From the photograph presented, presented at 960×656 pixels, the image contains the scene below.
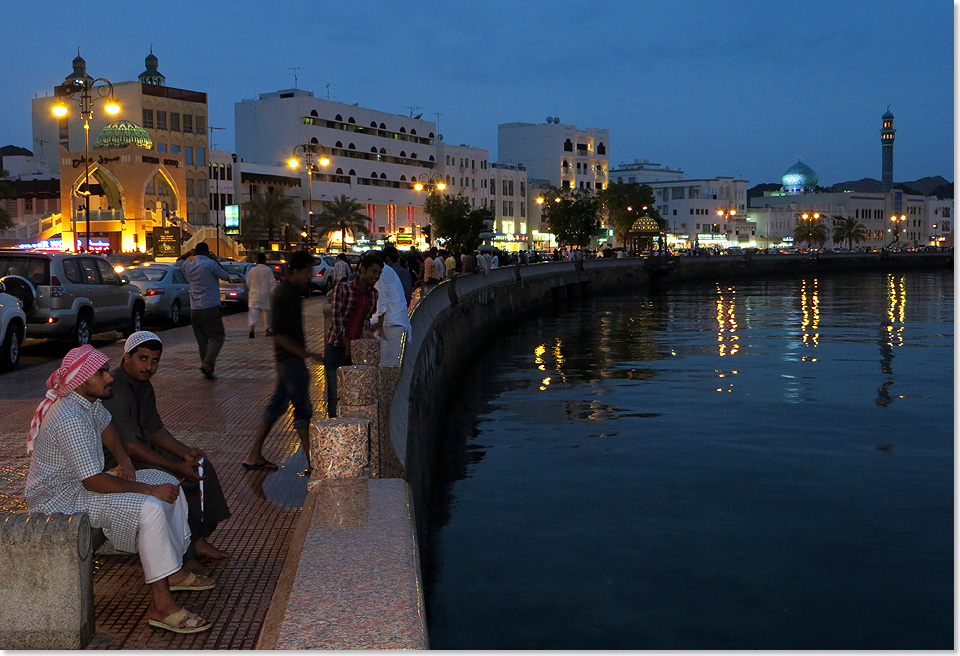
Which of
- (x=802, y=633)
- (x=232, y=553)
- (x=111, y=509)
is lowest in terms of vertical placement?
(x=802, y=633)

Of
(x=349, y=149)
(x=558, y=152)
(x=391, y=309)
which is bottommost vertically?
(x=391, y=309)

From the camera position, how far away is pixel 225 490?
26.0 feet

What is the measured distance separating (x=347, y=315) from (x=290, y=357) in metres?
1.21

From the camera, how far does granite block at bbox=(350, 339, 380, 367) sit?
28.2 ft

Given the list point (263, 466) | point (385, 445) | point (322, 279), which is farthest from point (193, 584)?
point (322, 279)

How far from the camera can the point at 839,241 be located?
513 ft

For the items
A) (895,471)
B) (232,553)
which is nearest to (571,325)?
(895,471)

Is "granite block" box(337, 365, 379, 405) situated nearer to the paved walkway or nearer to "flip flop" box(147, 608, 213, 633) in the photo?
the paved walkway

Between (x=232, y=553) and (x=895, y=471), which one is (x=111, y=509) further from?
(x=895, y=471)

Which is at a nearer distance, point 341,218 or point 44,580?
point 44,580

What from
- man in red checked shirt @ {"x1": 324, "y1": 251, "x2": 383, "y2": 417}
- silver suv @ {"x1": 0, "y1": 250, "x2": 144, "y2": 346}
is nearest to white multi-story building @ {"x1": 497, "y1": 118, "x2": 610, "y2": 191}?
silver suv @ {"x1": 0, "y1": 250, "x2": 144, "y2": 346}

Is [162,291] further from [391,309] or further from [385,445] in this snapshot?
[385,445]

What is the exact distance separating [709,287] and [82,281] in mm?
56983

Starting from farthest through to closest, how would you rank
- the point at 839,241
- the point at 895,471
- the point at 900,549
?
the point at 839,241
the point at 895,471
the point at 900,549
